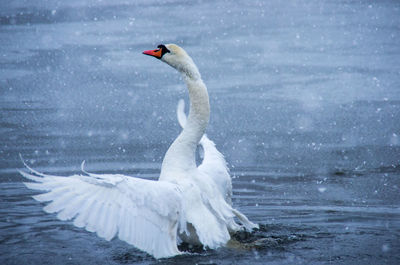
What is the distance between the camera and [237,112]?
954 cm

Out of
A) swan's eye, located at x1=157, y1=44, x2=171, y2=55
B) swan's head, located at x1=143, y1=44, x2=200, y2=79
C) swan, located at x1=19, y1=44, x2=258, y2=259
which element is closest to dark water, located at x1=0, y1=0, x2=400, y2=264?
swan, located at x1=19, y1=44, x2=258, y2=259

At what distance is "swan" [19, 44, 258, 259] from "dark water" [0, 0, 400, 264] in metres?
0.24

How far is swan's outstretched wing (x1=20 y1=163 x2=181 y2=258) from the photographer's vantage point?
475cm

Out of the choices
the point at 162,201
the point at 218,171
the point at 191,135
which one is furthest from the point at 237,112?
the point at 162,201

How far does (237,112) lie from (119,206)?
16.2 ft

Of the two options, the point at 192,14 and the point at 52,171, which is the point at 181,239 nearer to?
the point at 52,171

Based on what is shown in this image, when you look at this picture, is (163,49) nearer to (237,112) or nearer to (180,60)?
(180,60)

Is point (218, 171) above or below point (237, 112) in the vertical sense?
below

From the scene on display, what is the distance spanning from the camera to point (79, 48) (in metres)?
12.6

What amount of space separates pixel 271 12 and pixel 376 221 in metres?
10.3

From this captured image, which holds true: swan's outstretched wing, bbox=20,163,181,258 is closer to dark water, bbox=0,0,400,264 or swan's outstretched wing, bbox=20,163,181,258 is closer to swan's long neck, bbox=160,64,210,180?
dark water, bbox=0,0,400,264

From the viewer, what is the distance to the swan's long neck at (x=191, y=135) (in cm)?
553

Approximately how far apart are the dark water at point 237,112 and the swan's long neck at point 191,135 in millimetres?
811

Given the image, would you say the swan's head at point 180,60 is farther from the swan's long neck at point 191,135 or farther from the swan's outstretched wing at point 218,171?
the swan's outstretched wing at point 218,171
